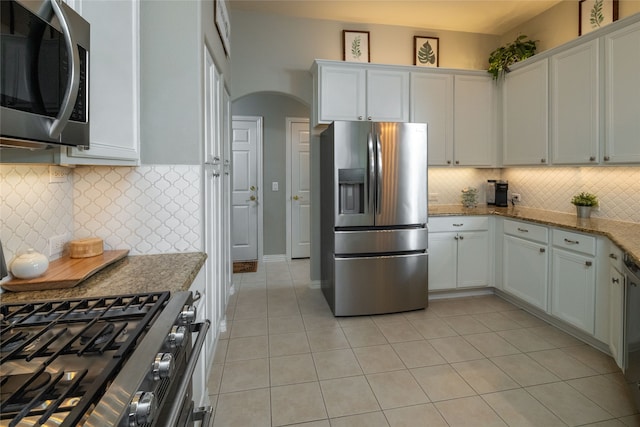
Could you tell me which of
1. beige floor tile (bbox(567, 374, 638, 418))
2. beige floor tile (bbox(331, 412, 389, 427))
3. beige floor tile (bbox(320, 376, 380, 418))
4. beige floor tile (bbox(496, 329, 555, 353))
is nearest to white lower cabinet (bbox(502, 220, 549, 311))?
beige floor tile (bbox(496, 329, 555, 353))

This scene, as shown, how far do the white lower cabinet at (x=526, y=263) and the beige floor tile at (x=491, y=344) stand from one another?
59cm

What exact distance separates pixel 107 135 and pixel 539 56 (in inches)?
144

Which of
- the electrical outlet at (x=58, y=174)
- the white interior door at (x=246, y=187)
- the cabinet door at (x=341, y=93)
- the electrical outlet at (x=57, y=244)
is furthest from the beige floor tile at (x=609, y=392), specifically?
the white interior door at (x=246, y=187)

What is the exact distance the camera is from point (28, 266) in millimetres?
1213

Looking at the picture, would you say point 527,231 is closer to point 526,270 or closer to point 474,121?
Answer: point 526,270

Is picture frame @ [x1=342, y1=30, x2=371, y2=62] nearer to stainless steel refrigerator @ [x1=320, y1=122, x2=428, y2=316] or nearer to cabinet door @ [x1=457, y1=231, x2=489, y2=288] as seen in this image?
stainless steel refrigerator @ [x1=320, y1=122, x2=428, y2=316]

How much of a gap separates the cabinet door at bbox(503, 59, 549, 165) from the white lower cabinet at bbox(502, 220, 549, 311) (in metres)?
0.73

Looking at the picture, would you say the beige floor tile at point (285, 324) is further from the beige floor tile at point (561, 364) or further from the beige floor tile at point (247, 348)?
the beige floor tile at point (561, 364)

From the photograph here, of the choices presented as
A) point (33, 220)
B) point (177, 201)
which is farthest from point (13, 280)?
point (177, 201)

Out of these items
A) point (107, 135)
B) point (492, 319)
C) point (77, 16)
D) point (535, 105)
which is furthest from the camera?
point (535, 105)

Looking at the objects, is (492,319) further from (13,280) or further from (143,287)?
(13,280)

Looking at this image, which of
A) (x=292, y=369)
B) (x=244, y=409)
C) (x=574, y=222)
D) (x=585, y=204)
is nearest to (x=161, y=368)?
(x=244, y=409)

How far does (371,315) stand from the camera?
10.4 ft

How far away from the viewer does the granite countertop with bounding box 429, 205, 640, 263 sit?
206cm
